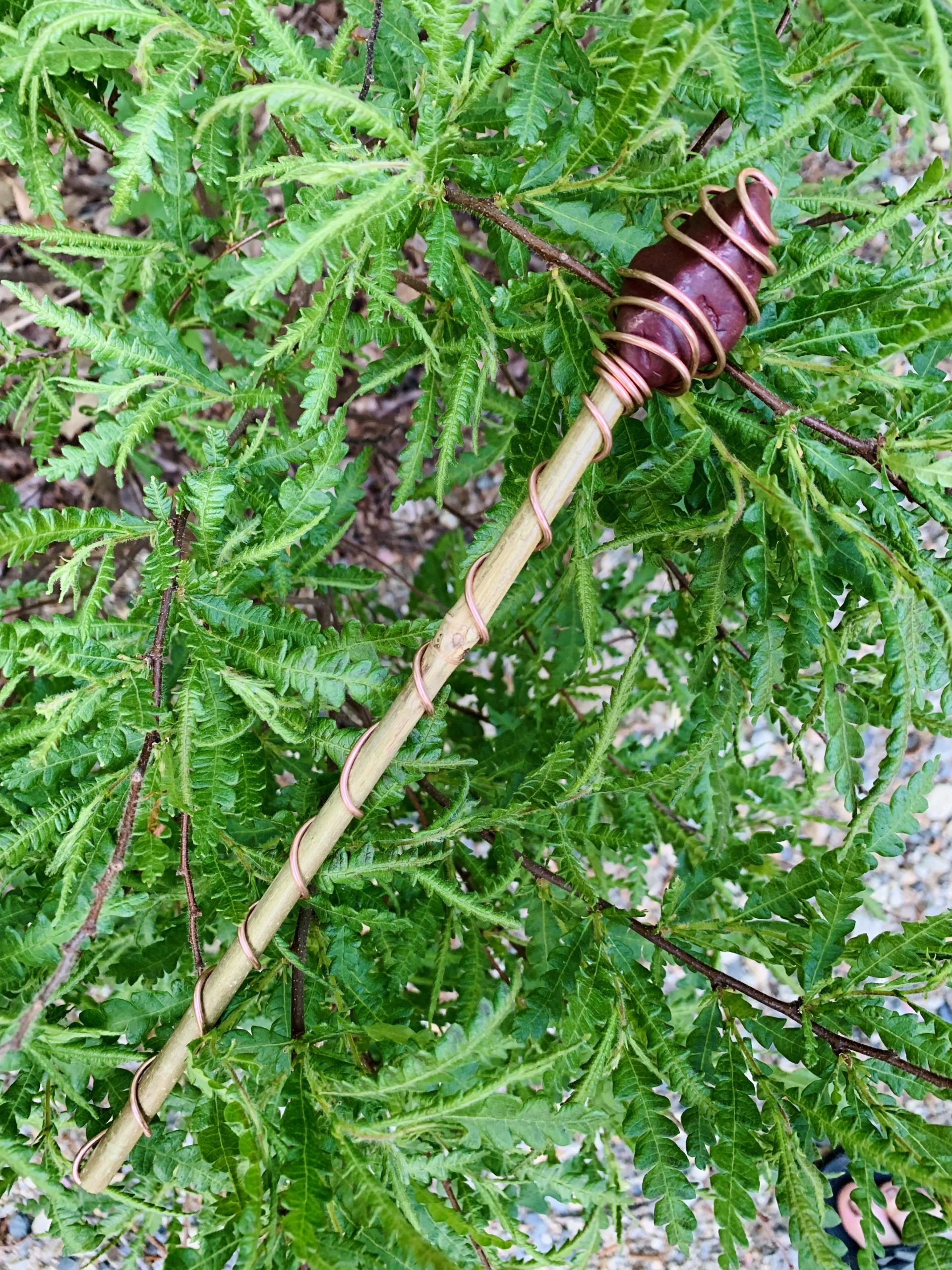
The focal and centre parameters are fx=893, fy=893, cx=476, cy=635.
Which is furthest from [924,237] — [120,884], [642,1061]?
[120,884]

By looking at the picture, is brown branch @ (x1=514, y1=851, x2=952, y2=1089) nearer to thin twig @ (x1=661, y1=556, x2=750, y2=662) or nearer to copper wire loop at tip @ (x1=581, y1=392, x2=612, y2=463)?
thin twig @ (x1=661, y1=556, x2=750, y2=662)

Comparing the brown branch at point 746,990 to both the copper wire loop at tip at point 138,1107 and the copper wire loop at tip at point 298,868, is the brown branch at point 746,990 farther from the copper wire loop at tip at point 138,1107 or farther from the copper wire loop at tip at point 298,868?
the copper wire loop at tip at point 138,1107

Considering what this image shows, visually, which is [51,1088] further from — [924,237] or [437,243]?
[924,237]

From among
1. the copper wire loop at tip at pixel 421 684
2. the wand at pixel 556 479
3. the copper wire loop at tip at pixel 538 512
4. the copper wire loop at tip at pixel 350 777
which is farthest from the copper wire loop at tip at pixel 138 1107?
the copper wire loop at tip at pixel 538 512

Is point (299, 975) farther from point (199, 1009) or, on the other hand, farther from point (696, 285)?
point (696, 285)

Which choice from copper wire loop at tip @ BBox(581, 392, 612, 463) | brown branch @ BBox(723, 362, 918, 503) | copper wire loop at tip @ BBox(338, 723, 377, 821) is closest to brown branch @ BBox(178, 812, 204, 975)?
copper wire loop at tip @ BBox(338, 723, 377, 821)

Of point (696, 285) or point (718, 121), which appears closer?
point (696, 285)

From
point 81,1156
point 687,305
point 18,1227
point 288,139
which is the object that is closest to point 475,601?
point 687,305
